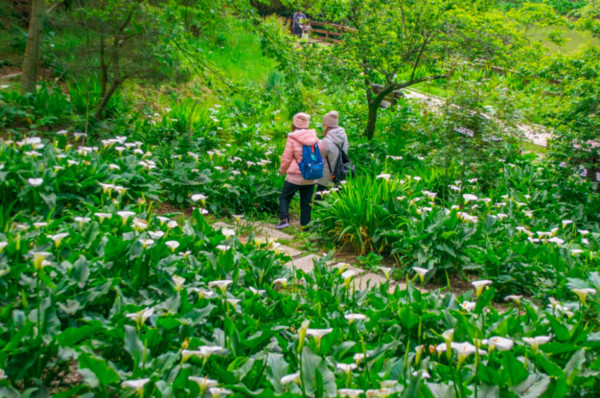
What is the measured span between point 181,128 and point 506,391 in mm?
6362

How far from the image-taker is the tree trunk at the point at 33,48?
651 centimetres

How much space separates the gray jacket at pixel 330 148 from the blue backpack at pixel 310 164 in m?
0.43

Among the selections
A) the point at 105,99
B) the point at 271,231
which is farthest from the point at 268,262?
the point at 105,99

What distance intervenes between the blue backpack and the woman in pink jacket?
5cm

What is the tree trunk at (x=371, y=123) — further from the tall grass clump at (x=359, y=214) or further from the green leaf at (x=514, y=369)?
the green leaf at (x=514, y=369)

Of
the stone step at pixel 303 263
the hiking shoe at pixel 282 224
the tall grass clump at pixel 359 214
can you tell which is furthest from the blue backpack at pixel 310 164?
the stone step at pixel 303 263

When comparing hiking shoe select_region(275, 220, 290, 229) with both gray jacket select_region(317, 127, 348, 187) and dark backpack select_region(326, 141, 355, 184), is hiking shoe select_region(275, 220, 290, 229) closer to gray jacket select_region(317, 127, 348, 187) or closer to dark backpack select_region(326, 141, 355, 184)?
gray jacket select_region(317, 127, 348, 187)

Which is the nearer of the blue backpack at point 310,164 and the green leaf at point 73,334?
the green leaf at point 73,334

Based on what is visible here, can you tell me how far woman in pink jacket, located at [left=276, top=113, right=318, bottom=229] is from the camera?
5465 mm

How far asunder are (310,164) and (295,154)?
0.65 feet

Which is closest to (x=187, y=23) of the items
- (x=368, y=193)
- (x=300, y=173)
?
(x=300, y=173)

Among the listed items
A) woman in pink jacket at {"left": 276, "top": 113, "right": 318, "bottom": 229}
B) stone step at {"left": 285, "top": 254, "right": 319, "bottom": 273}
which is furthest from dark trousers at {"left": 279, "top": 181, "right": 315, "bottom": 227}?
stone step at {"left": 285, "top": 254, "right": 319, "bottom": 273}

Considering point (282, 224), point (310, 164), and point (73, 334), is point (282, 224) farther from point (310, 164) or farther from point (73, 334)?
point (73, 334)

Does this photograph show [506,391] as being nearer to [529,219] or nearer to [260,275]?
[260,275]
